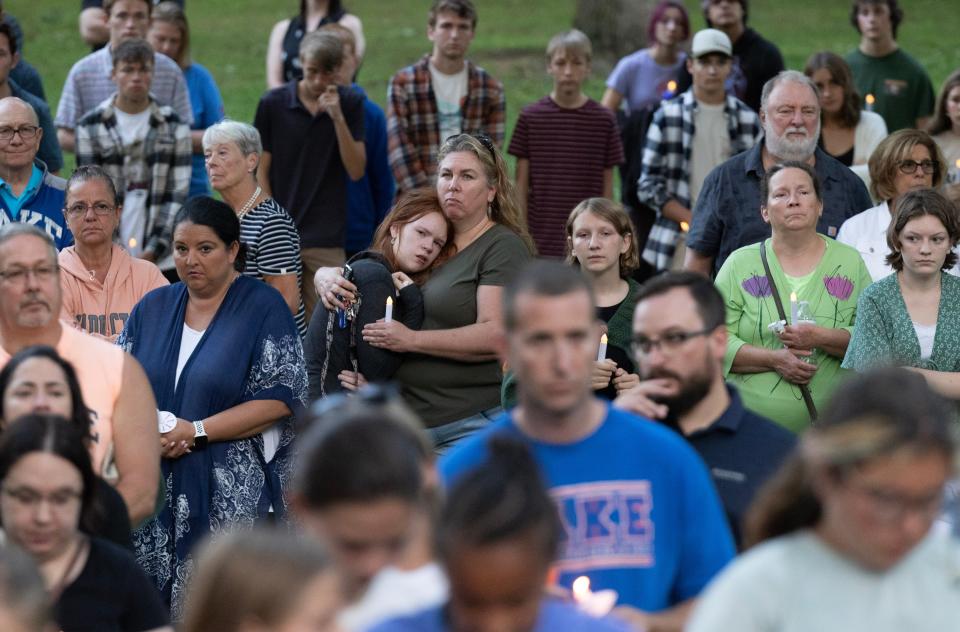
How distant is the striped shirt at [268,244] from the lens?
25.9ft

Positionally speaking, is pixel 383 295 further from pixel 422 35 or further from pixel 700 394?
pixel 422 35

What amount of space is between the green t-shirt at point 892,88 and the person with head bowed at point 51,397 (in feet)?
24.3

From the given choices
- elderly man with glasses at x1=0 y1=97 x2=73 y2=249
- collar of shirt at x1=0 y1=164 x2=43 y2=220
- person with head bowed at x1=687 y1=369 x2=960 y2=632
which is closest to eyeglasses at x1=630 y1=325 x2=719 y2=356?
person with head bowed at x1=687 y1=369 x2=960 y2=632

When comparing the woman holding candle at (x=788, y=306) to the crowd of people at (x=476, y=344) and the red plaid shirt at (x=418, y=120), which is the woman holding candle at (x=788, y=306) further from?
the red plaid shirt at (x=418, y=120)

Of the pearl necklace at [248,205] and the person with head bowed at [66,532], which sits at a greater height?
the pearl necklace at [248,205]

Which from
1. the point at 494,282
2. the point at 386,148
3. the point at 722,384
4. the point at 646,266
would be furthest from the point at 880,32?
the point at 722,384

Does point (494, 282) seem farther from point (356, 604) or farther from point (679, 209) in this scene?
point (356, 604)

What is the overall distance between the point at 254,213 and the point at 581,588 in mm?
4495

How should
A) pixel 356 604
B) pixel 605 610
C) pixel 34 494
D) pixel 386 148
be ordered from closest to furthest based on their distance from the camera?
pixel 356 604
pixel 605 610
pixel 34 494
pixel 386 148

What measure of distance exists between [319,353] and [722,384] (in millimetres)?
2778

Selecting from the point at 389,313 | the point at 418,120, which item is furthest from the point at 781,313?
the point at 418,120

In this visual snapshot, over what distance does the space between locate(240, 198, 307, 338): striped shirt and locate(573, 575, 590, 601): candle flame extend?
4.24m

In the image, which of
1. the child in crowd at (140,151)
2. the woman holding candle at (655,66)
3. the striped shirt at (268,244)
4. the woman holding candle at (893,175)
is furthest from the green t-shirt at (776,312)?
the woman holding candle at (655,66)

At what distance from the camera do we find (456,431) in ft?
22.6
